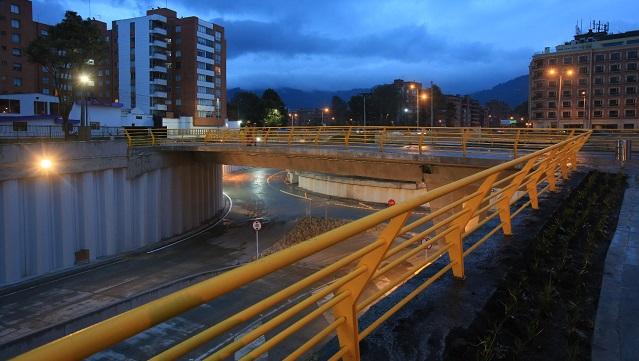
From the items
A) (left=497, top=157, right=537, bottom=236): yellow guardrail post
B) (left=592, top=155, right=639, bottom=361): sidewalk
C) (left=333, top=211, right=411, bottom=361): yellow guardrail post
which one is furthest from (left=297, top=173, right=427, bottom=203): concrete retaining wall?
(left=333, top=211, right=411, bottom=361): yellow guardrail post

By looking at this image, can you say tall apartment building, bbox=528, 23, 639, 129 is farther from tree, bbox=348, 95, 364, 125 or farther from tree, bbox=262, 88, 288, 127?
tree, bbox=262, 88, 288, 127

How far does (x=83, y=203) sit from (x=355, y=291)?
2463cm

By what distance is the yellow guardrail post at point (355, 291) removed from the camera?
2955 millimetres

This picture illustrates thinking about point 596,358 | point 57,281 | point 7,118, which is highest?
point 7,118

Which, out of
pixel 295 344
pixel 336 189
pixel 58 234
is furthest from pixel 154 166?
pixel 336 189

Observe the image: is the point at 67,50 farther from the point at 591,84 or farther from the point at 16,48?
the point at 591,84

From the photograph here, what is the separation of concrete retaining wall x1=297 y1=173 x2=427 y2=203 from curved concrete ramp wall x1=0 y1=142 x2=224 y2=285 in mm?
18827

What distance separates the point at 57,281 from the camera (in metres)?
21.5

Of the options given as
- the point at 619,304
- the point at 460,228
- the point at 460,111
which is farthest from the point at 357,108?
the point at 619,304

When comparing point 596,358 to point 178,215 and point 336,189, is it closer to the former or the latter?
point 178,215

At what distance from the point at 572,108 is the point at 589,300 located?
101863mm

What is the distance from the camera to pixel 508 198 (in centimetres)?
642

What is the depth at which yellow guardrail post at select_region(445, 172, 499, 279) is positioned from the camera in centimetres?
466

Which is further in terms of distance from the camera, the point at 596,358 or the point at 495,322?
the point at 495,322
